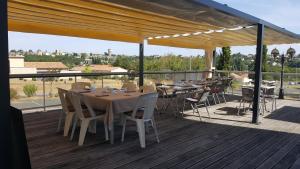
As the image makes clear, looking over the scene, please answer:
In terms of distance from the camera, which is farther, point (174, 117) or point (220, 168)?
point (174, 117)

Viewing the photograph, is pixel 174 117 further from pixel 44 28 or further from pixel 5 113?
pixel 5 113

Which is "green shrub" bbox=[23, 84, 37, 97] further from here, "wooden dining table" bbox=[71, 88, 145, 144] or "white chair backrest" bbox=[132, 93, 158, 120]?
"white chair backrest" bbox=[132, 93, 158, 120]

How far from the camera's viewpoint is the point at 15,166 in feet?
6.46

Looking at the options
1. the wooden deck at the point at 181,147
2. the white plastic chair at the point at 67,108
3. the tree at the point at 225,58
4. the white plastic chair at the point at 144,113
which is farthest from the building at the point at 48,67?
the tree at the point at 225,58

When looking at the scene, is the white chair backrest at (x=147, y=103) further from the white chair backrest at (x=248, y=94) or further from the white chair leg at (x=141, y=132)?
the white chair backrest at (x=248, y=94)

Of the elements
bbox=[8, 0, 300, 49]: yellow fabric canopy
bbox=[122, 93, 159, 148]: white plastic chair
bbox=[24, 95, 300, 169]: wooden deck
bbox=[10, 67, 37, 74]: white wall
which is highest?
bbox=[8, 0, 300, 49]: yellow fabric canopy

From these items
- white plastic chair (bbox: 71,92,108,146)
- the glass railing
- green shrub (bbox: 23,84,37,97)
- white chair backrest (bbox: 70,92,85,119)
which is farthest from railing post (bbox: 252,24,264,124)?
green shrub (bbox: 23,84,37,97)

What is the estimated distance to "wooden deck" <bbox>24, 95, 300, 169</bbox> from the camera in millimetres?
3641

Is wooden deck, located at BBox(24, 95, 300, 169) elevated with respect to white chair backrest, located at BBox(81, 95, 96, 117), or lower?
lower

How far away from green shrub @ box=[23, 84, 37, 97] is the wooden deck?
0.79 metres

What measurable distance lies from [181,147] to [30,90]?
15.1 feet

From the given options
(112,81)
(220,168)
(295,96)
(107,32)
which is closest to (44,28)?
(107,32)

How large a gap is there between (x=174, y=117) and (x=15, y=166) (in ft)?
16.2

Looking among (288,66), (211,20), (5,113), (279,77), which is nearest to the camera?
(5,113)
